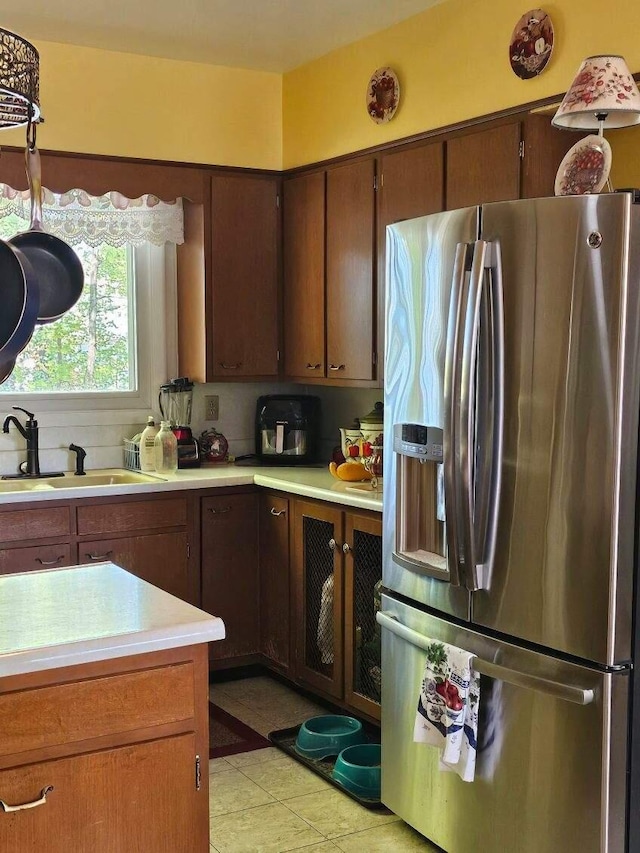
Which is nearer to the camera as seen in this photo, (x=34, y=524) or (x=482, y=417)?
(x=482, y=417)

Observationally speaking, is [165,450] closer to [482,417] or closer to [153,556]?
[153,556]

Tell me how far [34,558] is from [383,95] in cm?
224

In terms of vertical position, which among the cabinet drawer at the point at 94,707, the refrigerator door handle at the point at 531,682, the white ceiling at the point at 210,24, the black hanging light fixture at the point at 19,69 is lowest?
the refrigerator door handle at the point at 531,682

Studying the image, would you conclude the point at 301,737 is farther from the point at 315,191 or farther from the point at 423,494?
the point at 315,191

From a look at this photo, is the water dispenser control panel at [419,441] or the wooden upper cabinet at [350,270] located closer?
the water dispenser control panel at [419,441]

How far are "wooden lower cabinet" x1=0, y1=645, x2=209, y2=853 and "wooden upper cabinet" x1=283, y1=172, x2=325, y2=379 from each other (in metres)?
2.59

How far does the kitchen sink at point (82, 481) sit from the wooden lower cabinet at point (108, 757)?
7.05 feet

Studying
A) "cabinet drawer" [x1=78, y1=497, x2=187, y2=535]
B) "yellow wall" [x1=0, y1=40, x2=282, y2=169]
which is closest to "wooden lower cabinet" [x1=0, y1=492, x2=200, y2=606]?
"cabinet drawer" [x1=78, y1=497, x2=187, y2=535]

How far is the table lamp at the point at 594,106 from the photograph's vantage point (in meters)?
2.61

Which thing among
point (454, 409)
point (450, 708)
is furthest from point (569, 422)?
point (450, 708)

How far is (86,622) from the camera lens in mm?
1999

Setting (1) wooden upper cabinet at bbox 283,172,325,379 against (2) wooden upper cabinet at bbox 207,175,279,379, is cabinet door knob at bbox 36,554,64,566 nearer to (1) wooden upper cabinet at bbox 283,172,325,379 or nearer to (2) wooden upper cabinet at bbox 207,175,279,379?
(2) wooden upper cabinet at bbox 207,175,279,379

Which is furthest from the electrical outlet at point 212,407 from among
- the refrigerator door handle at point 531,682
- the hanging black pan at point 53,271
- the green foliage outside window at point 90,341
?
the hanging black pan at point 53,271

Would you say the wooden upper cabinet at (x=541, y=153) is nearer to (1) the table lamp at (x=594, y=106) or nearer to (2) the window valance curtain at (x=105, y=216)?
(1) the table lamp at (x=594, y=106)
